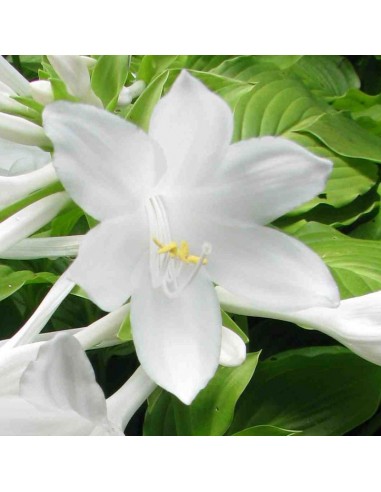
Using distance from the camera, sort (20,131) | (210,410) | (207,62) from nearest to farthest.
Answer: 1. (20,131)
2. (210,410)
3. (207,62)

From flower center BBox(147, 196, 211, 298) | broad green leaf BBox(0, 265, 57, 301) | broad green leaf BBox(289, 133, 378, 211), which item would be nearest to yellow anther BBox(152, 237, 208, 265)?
flower center BBox(147, 196, 211, 298)

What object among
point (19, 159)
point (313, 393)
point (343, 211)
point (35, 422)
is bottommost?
point (313, 393)

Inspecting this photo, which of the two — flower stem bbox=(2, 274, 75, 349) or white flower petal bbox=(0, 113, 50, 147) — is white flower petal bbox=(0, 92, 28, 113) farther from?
flower stem bbox=(2, 274, 75, 349)

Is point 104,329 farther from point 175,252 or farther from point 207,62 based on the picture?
point 207,62

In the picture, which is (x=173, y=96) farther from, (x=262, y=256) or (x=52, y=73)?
(x=52, y=73)

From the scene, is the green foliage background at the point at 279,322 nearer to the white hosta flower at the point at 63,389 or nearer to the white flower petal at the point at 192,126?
the white hosta flower at the point at 63,389

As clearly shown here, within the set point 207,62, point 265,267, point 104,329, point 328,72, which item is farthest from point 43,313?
point 328,72

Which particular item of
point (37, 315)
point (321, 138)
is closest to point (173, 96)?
point (37, 315)
